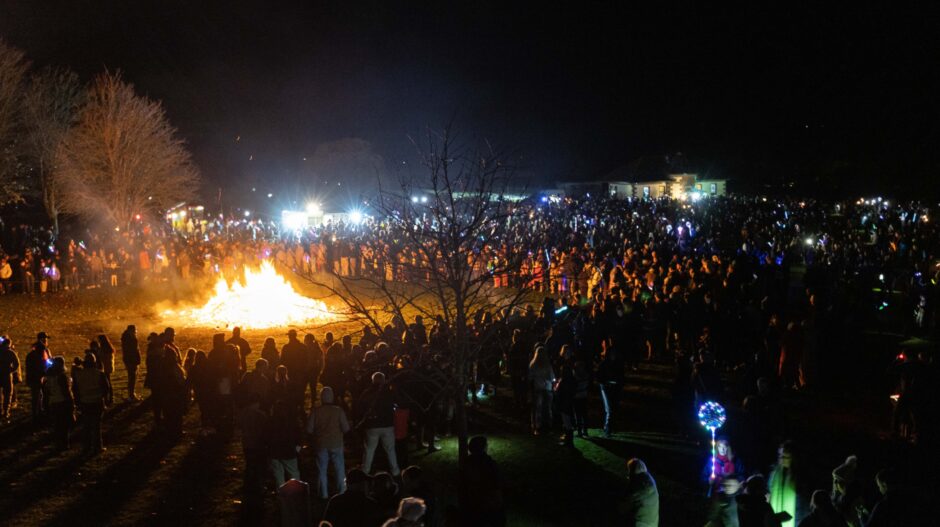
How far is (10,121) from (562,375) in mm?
31074

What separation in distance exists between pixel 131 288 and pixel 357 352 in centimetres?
1843

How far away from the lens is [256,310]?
2033cm

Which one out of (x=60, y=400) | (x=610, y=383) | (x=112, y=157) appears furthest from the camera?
(x=112, y=157)

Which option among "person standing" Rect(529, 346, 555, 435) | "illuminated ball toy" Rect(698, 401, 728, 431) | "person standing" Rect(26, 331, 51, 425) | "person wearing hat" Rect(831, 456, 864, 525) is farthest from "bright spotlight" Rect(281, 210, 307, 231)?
"person wearing hat" Rect(831, 456, 864, 525)

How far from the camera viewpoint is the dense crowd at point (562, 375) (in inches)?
243

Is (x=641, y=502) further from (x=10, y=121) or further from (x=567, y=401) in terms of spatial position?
(x=10, y=121)

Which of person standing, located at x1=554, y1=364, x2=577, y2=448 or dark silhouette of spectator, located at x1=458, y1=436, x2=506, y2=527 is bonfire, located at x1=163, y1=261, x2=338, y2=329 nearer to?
person standing, located at x1=554, y1=364, x2=577, y2=448

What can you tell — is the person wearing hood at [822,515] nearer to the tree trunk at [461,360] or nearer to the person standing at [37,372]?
the tree trunk at [461,360]

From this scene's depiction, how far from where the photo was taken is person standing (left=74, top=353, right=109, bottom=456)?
31.1 feet

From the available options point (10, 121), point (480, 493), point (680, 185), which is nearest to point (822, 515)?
point (480, 493)

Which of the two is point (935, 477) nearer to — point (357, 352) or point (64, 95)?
point (357, 352)

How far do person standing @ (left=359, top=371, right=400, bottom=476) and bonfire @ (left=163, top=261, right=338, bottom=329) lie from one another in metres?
10.5

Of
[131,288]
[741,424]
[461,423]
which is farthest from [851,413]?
[131,288]

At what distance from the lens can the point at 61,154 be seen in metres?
32.8
